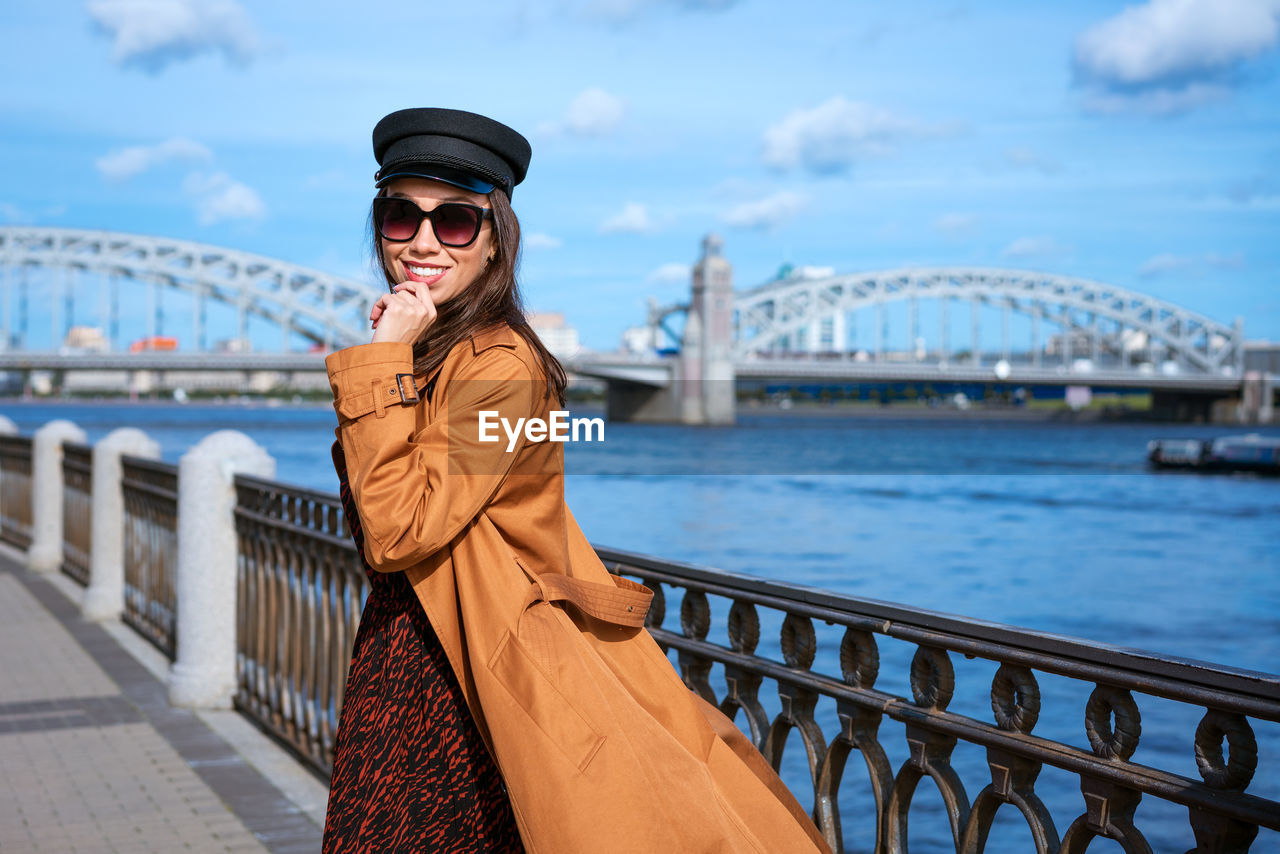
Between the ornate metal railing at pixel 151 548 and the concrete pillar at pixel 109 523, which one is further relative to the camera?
the concrete pillar at pixel 109 523

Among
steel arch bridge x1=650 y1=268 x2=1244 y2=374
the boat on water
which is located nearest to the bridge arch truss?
steel arch bridge x1=650 y1=268 x2=1244 y2=374

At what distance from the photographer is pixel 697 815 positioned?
1420mm

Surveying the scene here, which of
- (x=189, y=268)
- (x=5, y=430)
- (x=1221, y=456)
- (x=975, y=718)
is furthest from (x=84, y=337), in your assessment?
(x=975, y=718)

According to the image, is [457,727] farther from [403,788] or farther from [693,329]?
[693,329]

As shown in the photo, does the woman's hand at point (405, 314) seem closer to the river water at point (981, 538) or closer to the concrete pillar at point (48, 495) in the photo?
the river water at point (981, 538)

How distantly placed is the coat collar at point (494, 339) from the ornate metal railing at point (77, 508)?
6.31 m

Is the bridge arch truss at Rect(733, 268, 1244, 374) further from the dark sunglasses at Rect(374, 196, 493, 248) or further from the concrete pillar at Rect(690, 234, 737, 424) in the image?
the dark sunglasses at Rect(374, 196, 493, 248)

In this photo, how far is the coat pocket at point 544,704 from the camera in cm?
139

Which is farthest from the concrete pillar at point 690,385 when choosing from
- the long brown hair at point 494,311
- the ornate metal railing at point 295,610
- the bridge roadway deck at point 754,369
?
the long brown hair at point 494,311

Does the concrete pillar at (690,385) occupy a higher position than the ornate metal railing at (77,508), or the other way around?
the concrete pillar at (690,385)

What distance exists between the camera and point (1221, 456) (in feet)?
Result: 176

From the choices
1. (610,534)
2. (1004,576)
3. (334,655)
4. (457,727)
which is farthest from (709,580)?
(610,534)

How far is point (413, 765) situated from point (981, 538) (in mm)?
27556

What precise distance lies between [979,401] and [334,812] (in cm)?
11138
